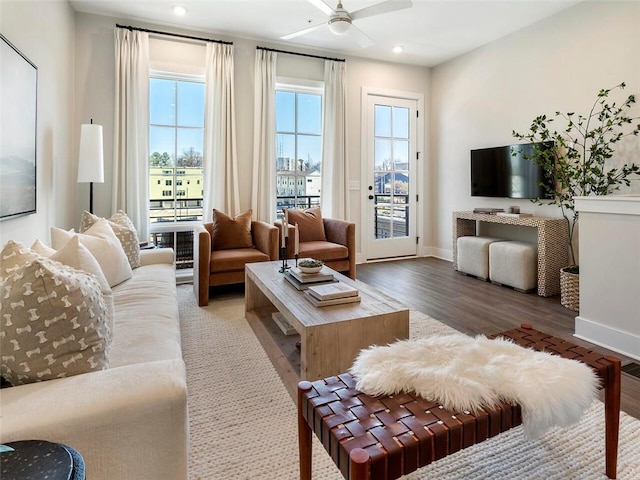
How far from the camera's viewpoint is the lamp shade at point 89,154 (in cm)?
336

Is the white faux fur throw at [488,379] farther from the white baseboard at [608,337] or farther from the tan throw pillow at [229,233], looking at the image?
the tan throw pillow at [229,233]

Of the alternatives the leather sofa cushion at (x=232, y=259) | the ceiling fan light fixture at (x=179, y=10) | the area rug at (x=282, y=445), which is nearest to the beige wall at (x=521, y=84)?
the area rug at (x=282, y=445)

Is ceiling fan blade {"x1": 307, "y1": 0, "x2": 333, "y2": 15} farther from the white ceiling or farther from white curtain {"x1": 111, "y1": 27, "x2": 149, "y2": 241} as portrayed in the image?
white curtain {"x1": 111, "y1": 27, "x2": 149, "y2": 241}

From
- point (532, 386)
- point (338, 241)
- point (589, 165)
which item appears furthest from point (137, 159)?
point (589, 165)

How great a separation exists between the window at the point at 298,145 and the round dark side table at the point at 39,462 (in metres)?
4.25

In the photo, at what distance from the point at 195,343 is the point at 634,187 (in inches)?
156

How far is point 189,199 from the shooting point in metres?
4.52

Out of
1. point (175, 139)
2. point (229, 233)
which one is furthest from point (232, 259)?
point (175, 139)

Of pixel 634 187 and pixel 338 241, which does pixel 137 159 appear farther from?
pixel 634 187

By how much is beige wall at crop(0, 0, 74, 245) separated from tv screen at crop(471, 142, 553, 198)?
4.43 m

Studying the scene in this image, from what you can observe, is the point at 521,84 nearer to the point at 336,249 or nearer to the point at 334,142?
the point at 334,142

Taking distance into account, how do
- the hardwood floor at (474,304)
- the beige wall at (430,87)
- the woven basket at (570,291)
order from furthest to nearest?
the woven basket at (570,291), the beige wall at (430,87), the hardwood floor at (474,304)

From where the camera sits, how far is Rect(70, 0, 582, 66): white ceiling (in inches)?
147

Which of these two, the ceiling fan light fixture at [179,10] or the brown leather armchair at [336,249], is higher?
the ceiling fan light fixture at [179,10]
